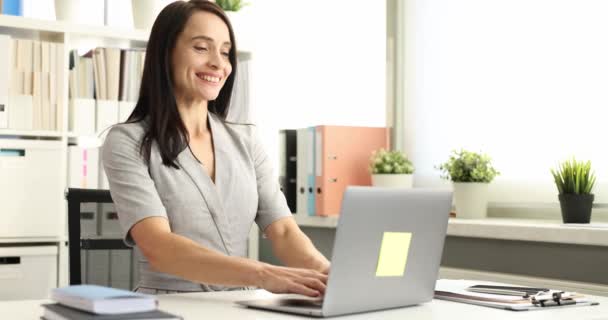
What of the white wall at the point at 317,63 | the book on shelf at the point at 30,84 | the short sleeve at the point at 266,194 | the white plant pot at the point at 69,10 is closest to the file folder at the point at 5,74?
the book on shelf at the point at 30,84

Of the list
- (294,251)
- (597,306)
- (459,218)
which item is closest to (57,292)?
(294,251)

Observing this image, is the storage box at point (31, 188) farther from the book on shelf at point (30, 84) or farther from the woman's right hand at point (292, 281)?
the woman's right hand at point (292, 281)

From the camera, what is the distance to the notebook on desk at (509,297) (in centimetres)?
168

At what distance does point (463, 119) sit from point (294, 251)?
1.50 m

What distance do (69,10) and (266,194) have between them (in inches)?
68.5

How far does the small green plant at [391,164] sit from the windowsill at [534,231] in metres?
0.38

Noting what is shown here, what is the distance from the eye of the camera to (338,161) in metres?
3.53

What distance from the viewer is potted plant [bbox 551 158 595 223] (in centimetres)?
267

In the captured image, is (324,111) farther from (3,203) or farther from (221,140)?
(221,140)

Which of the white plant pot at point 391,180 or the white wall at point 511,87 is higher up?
the white wall at point 511,87

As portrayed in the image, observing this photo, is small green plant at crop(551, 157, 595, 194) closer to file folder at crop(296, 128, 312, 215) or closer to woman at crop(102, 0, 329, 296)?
woman at crop(102, 0, 329, 296)

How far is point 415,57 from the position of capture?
3697mm

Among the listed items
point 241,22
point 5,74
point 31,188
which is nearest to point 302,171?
point 241,22

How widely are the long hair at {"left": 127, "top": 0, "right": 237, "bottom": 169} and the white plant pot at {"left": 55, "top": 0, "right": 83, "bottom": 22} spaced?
150 centimetres
